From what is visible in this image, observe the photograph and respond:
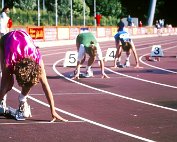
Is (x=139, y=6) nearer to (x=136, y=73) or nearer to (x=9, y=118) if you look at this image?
(x=136, y=73)

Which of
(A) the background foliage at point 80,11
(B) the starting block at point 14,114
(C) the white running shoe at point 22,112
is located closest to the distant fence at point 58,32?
(A) the background foliage at point 80,11

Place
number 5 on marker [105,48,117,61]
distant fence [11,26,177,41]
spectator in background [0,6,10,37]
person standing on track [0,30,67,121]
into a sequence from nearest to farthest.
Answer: person standing on track [0,30,67,121]
spectator in background [0,6,10,37]
number 5 on marker [105,48,117,61]
distant fence [11,26,177,41]

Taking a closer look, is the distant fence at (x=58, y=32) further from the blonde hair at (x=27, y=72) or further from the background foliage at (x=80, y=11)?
the blonde hair at (x=27, y=72)

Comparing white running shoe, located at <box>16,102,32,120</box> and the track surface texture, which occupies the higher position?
white running shoe, located at <box>16,102,32,120</box>

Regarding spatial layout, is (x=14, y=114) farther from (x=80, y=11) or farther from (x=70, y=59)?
(x=80, y=11)

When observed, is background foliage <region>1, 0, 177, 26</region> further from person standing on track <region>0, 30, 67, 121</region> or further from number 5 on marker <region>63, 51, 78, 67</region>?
person standing on track <region>0, 30, 67, 121</region>

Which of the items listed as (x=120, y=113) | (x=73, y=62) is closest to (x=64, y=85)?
(x=120, y=113)

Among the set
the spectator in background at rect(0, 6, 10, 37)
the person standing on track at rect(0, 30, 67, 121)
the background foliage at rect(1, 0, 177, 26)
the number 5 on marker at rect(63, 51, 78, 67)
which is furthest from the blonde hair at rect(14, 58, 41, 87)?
the background foliage at rect(1, 0, 177, 26)

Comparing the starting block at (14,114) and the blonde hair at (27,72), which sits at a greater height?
the blonde hair at (27,72)

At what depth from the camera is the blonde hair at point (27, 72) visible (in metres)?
7.79

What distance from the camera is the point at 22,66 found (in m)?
7.87

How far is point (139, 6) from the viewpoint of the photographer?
96938 mm

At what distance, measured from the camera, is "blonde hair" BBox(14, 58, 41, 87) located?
7.79 meters

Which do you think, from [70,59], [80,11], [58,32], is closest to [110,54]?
[70,59]
